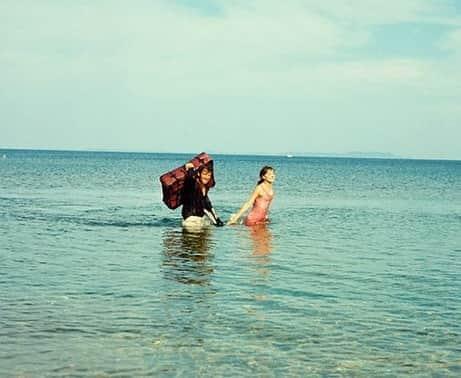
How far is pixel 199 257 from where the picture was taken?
15.3 metres

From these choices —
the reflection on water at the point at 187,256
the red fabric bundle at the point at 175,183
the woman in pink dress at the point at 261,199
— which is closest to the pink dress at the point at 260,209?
the woman in pink dress at the point at 261,199

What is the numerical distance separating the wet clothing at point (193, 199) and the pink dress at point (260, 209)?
149cm

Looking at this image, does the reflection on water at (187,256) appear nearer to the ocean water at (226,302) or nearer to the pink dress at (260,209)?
the ocean water at (226,302)

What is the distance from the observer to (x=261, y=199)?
20.8 metres

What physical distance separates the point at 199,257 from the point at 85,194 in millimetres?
25980

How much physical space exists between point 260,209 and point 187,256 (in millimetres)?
6149

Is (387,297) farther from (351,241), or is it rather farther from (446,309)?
(351,241)

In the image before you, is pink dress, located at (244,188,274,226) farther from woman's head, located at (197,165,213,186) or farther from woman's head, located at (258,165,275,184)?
woman's head, located at (197,165,213,186)

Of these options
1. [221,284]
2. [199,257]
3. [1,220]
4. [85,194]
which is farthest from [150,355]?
[85,194]

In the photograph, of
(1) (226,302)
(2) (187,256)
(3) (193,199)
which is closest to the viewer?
(1) (226,302)

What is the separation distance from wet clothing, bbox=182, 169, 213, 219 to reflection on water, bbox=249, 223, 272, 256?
1.50m

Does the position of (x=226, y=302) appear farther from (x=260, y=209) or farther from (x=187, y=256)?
(x=260, y=209)

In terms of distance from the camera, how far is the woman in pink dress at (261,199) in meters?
20.0

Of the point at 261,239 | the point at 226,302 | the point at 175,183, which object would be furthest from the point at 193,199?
the point at 226,302
